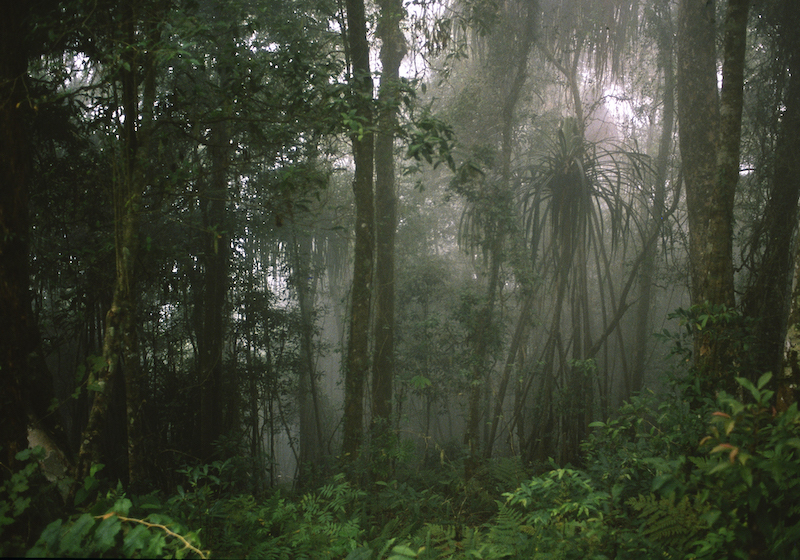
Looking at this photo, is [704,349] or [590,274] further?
[590,274]

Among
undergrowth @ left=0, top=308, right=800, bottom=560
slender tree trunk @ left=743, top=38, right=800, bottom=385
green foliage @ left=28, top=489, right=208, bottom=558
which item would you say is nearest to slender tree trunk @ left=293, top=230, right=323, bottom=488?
undergrowth @ left=0, top=308, right=800, bottom=560

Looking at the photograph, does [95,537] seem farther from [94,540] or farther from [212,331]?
[212,331]

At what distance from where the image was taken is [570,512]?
252 centimetres

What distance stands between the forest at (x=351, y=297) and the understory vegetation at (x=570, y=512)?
0.01 m

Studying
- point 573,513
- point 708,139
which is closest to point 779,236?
point 708,139

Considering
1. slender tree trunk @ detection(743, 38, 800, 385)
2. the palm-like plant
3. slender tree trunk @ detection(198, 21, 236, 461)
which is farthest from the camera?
the palm-like plant

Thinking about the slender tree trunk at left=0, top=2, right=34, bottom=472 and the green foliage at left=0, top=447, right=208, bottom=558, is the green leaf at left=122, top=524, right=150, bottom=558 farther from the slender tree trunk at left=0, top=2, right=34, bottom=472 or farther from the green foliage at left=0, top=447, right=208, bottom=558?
the slender tree trunk at left=0, top=2, right=34, bottom=472

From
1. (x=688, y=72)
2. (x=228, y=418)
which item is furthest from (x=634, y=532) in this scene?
(x=228, y=418)

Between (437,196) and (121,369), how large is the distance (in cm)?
1123

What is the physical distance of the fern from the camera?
1.86m

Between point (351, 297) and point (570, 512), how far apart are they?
2.88 m

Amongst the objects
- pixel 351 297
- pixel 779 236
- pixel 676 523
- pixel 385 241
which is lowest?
pixel 676 523

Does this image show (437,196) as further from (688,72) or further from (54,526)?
(54,526)

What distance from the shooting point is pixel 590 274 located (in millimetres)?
15688
